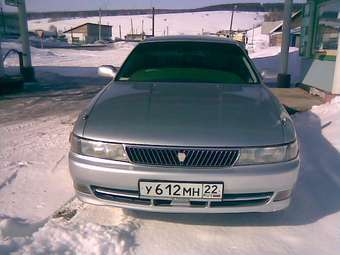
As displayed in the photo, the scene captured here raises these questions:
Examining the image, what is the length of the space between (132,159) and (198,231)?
30.3 inches

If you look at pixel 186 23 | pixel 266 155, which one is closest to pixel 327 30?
pixel 266 155

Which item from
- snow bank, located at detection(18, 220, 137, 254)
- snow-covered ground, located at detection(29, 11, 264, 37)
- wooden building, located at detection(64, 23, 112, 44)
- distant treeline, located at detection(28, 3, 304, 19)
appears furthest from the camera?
distant treeline, located at detection(28, 3, 304, 19)

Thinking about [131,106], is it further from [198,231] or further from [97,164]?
[198,231]

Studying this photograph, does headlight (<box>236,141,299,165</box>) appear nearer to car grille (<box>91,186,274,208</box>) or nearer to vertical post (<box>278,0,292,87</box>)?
car grille (<box>91,186,274,208</box>)

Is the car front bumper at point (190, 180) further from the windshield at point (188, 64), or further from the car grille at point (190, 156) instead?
the windshield at point (188, 64)

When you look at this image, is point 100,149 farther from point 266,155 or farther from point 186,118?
point 266,155

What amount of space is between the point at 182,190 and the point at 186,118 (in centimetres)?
53

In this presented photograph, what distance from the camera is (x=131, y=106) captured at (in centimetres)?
288

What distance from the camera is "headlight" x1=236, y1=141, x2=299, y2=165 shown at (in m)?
2.44

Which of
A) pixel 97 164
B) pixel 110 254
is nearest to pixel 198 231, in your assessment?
pixel 110 254

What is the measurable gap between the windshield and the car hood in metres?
0.47

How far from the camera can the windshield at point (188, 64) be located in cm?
376

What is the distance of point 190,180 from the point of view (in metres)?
2.39

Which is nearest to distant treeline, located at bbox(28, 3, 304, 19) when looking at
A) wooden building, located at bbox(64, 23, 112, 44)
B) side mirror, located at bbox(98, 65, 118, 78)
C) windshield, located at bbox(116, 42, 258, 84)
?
wooden building, located at bbox(64, 23, 112, 44)
